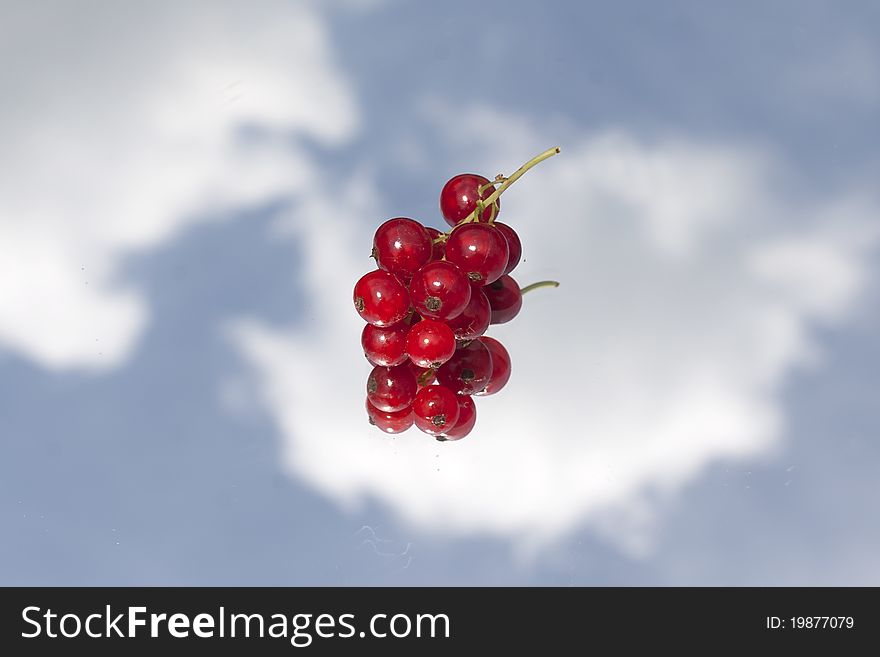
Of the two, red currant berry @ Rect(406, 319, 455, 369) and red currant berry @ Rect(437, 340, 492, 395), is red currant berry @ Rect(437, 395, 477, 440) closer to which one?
red currant berry @ Rect(437, 340, 492, 395)

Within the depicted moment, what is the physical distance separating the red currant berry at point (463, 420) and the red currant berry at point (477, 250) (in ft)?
0.69

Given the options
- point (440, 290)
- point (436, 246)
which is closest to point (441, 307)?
point (440, 290)

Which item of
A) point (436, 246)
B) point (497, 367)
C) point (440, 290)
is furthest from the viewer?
point (497, 367)

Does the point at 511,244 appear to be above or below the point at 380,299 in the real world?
above

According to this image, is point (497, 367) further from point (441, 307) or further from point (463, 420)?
point (441, 307)

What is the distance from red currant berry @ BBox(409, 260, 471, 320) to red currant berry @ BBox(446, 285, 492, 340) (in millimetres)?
41

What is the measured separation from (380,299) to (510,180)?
27cm

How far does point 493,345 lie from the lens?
1538mm

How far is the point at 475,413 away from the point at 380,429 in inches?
6.1

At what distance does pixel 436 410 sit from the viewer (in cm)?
136

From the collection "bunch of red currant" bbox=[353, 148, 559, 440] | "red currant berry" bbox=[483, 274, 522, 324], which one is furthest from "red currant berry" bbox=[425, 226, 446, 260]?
"red currant berry" bbox=[483, 274, 522, 324]

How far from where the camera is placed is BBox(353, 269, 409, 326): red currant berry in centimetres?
132

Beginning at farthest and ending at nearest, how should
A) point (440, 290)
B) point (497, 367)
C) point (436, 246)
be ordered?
point (497, 367) → point (436, 246) → point (440, 290)
